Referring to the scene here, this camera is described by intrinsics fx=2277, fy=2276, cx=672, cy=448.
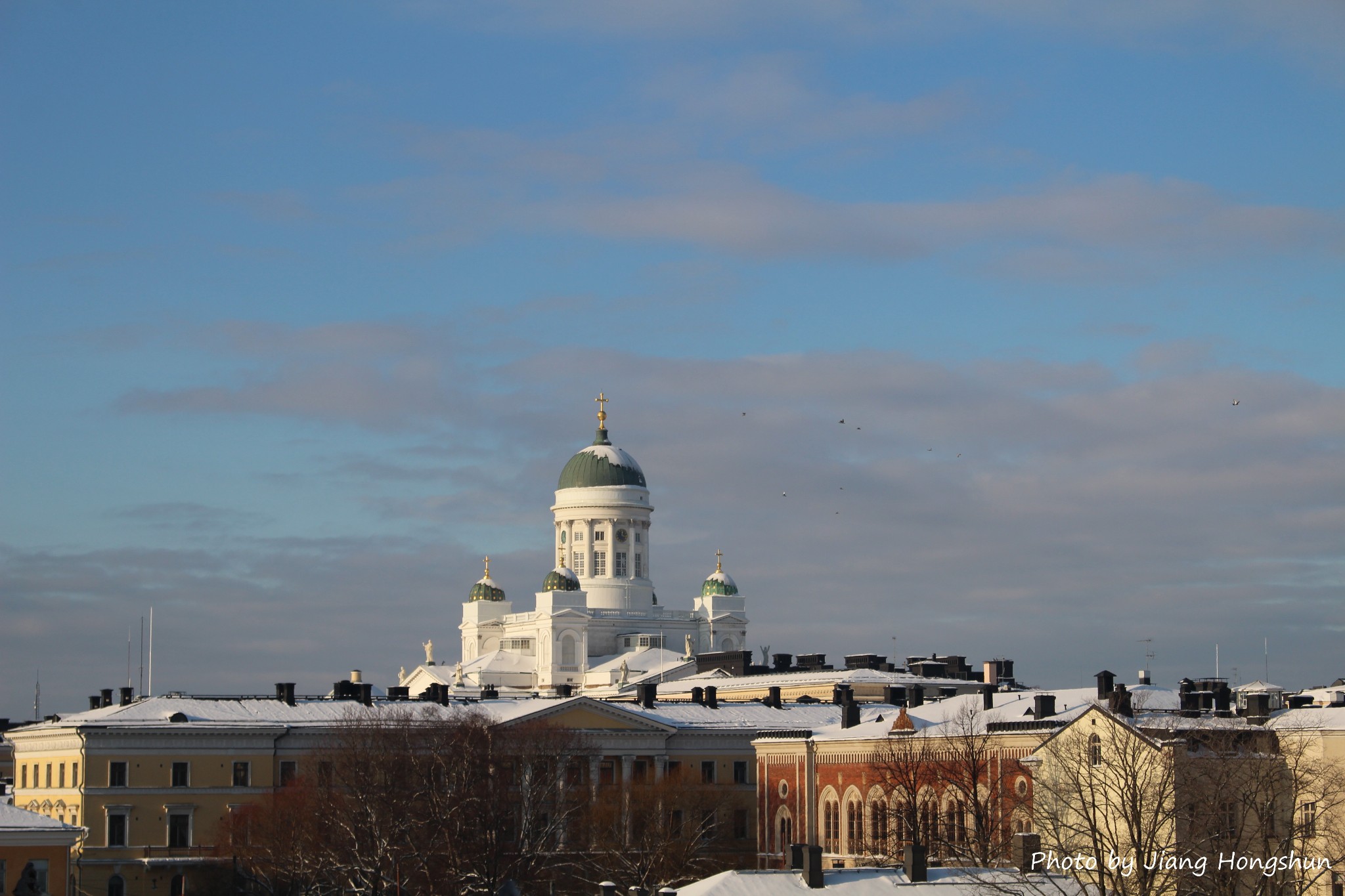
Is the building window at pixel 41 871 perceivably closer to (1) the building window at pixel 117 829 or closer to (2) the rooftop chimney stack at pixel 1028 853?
(1) the building window at pixel 117 829

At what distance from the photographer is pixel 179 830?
3499 inches

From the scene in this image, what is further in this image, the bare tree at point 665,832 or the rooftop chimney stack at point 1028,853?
the bare tree at point 665,832

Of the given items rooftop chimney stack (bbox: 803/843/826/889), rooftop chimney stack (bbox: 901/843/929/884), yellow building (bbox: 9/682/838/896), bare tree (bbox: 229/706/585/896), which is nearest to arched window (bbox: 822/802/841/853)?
yellow building (bbox: 9/682/838/896)

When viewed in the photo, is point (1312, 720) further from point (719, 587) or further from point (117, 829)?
point (719, 587)

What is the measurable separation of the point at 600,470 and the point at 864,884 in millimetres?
101668

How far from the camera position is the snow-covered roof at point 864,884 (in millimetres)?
57344

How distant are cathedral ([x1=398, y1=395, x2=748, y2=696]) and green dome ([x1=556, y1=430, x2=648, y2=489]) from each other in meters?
0.07

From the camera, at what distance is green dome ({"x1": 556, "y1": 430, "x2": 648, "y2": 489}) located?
159 m

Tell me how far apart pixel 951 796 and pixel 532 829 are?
1477cm

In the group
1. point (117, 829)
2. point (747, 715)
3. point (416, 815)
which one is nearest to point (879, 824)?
point (416, 815)

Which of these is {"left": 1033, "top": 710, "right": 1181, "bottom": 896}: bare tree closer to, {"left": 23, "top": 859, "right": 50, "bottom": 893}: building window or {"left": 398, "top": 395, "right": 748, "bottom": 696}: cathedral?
{"left": 23, "top": 859, "right": 50, "bottom": 893}: building window

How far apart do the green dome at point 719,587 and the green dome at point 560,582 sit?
12.3 m

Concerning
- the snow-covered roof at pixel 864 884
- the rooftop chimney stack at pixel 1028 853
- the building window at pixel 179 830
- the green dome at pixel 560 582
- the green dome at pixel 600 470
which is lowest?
the snow-covered roof at pixel 864 884

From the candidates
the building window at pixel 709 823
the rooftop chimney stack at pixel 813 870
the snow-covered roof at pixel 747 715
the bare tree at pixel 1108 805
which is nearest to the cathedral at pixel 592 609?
the snow-covered roof at pixel 747 715
